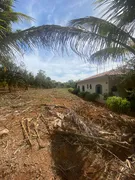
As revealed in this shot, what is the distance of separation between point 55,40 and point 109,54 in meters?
1.60

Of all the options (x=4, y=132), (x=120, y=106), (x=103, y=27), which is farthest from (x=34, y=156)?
(x=120, y=106)

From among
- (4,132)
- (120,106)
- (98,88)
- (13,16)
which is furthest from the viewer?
(98,88)

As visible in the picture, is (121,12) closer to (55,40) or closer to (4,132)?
(55,40)

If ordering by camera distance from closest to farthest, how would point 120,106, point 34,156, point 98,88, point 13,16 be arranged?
point 34,156 → point 13,16 → point 120,106 → point 98,88

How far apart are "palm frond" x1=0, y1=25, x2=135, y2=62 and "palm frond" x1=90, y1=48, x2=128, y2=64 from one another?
161 millimetres

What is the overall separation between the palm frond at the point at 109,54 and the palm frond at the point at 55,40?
161mm

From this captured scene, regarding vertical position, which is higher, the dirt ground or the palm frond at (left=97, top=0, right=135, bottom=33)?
the palm frond at (left=97, top=0, right=135, bottom=33)

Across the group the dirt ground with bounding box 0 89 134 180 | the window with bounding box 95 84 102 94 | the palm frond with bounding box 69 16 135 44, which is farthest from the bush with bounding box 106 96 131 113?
the dirt ground with bounding box 0 89 134 180

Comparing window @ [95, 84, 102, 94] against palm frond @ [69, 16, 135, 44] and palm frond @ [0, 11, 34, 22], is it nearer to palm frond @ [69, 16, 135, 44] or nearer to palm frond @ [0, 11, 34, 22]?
Answer: palm frond @ [69, 16, 135, 44]

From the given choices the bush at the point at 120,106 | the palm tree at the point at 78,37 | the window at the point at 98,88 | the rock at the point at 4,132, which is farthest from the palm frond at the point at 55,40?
the window at the point at 98,88

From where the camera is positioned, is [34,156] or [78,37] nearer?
[34,156]

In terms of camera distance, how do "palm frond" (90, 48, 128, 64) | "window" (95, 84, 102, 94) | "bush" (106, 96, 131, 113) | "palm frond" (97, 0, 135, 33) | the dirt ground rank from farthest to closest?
"window" (95, 84, 102, 94)
"bush" (106, 96, 131, 113)
"palm frond" (90, 48, 128, 64)
"palm frond" (97, 0, 135, 33)
the dirt ground

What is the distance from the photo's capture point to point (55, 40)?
10.5 ft

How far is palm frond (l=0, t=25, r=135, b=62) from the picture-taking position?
114 inches
